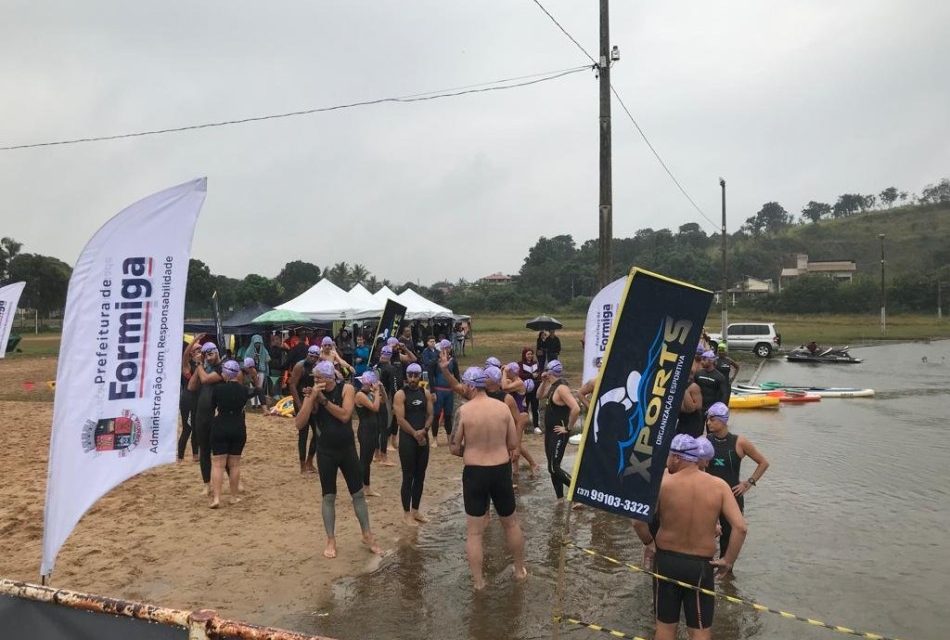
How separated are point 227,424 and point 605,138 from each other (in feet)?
24.9

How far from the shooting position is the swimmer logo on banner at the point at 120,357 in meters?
3.95

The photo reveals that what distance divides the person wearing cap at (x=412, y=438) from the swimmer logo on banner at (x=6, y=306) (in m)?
11.0

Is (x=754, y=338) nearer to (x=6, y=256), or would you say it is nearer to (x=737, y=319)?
(x=737, y=319)

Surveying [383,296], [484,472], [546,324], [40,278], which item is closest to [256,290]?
[40,278]

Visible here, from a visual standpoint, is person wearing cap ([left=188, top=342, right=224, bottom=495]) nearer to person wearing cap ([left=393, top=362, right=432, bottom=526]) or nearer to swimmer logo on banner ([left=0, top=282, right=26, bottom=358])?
person wearing cap ([left=393, top=362, right=432, bottom=526])

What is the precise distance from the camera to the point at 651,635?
15.4 ft

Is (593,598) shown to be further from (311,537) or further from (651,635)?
(311,537)

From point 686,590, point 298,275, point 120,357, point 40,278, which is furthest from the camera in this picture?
point 298,275

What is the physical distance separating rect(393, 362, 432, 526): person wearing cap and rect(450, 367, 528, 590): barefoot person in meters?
1.35

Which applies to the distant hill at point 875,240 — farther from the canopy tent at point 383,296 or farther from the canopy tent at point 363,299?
the canopy tent at point 363,299

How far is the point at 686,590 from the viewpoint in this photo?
3758mm

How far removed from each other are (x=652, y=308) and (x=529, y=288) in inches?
3376

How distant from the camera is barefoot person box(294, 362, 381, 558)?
6.07m

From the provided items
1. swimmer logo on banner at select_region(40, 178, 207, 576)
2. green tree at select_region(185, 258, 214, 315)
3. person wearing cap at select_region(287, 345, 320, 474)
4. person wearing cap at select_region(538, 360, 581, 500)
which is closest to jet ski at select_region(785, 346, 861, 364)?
person wearing cap at select_region(538, 360, 581, 500)
